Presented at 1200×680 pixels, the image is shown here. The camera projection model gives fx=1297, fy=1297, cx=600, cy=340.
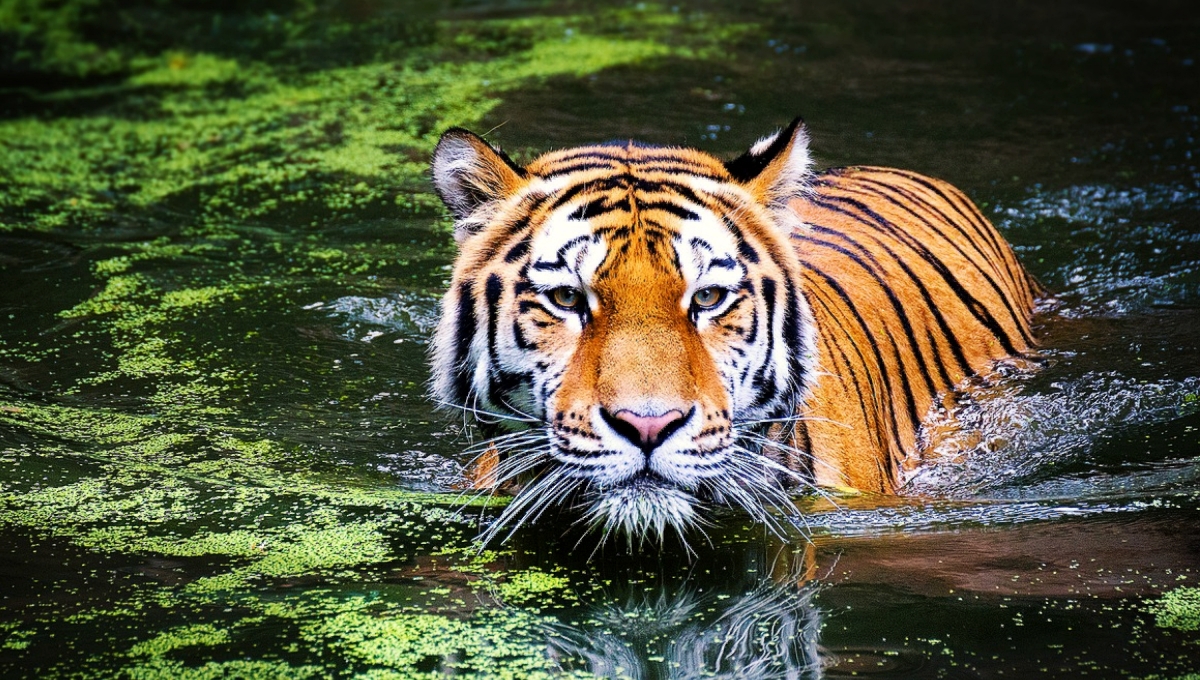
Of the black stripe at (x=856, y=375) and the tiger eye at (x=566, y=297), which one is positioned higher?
the tiger eye at (x=566, y=297)

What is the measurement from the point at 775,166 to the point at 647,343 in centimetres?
60

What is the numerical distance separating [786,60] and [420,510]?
14.0 ft

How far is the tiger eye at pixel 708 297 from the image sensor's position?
2.33 meters

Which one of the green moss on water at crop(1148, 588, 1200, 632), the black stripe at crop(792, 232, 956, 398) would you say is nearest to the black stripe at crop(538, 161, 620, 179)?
the black stripe at crop(792, 232, 956, 398)

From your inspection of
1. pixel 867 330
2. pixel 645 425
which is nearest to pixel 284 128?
pixel 867 330

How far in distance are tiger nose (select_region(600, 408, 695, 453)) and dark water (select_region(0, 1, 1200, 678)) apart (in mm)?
317

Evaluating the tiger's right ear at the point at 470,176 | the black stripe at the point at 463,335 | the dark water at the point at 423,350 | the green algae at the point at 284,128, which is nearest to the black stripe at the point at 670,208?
the tiger's right ear at the point at 470,176

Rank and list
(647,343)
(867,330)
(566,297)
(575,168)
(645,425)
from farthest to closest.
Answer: (867,330) < (575,168) < (566,297) < (647,343) < (645,425)

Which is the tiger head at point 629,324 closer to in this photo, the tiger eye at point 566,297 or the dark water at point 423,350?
the tiger eye at point 566,297

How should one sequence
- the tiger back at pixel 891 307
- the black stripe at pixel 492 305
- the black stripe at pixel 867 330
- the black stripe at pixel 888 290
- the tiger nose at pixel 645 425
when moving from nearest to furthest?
→ 1. the tiger nose at pixel 645 425
2. the black stripe at pixel 492 305
3. the tiger back at pixel 891 307
4. the black stripe at pixel 867 330
5. the black stripe at pixel 888 290

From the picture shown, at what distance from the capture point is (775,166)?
2.59 m

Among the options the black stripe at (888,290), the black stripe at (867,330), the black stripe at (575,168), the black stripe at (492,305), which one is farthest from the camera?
the black stripe at (888,290)

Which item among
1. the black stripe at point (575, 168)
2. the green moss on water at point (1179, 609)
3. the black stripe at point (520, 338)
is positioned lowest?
the green moss on water at point (1179, 609)

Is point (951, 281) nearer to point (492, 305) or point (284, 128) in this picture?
point (492, 305)
